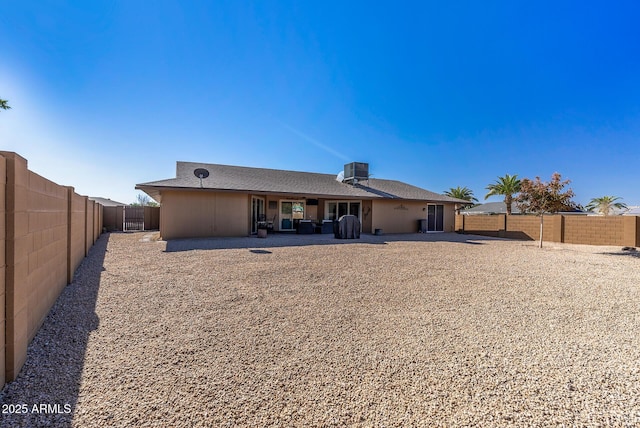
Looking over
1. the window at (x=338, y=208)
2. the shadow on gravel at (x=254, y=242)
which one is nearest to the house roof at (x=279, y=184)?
the window at (x=338, y=208)

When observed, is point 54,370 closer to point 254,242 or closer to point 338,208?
Answer: point 254,242

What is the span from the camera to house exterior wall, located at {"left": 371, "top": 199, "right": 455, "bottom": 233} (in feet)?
56.5

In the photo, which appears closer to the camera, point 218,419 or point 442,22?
point 218,419

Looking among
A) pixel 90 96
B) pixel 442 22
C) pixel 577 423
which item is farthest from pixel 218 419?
pixel 442 22

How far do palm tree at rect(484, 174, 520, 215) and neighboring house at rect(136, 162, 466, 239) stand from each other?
1364cm

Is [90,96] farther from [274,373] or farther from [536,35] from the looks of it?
[536,35]

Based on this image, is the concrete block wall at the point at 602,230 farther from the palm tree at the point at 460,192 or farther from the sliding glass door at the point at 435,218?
the palm tree at the point at 460,192

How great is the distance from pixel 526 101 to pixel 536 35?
4394 millimetres

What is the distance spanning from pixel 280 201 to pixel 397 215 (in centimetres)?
768

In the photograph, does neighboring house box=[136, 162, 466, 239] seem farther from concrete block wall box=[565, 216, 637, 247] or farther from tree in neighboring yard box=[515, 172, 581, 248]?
concrete block wall box=[565, 216, 637, 247]

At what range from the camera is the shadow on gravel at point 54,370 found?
1.76 metres

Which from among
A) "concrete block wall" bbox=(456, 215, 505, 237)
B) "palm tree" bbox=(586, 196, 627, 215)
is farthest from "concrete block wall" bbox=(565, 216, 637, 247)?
"palm tree" bbox=(586, 196, 627, 215)

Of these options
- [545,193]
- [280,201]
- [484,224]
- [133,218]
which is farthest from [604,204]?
[133,218]

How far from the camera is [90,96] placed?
31.2 feet
